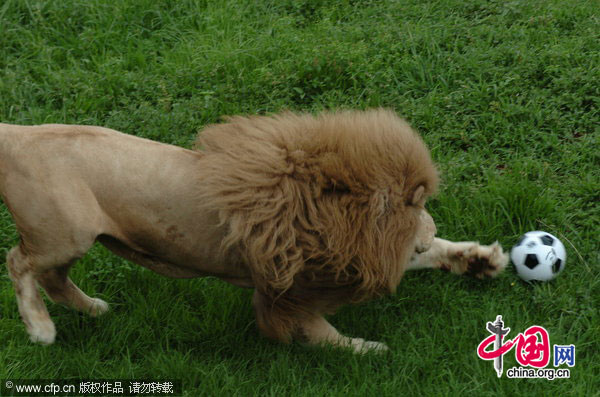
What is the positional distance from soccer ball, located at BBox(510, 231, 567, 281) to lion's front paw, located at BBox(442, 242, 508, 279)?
3.4 inches

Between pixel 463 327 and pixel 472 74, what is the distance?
1947 mm

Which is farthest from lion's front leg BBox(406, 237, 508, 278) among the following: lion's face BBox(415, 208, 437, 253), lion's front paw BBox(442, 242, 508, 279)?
lion's face BBox(415, 208, 437, 253)

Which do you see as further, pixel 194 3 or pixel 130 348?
pixel 194 3

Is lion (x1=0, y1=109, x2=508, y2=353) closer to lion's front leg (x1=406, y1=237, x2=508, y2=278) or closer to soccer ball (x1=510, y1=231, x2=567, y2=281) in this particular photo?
lion's front leg (x1=406, y1=237, x2=508, y2=278)

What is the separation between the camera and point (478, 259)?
404 cm

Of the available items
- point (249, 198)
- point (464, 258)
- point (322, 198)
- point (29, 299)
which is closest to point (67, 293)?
point (29, 299)

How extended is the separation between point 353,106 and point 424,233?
5.36ft

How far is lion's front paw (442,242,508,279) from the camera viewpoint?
403 centimetres

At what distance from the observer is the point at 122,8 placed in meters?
5.84

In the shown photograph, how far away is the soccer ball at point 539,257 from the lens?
392 centimetres

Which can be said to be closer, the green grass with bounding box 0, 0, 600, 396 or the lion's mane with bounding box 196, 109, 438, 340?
the lion's mane with bounding box 196, 109, 438, 340

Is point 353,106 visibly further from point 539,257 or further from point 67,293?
point 67,293

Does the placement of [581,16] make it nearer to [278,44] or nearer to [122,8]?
[278,44]

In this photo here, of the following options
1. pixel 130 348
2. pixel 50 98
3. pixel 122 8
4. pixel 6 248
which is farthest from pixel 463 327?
pixel 122 8
